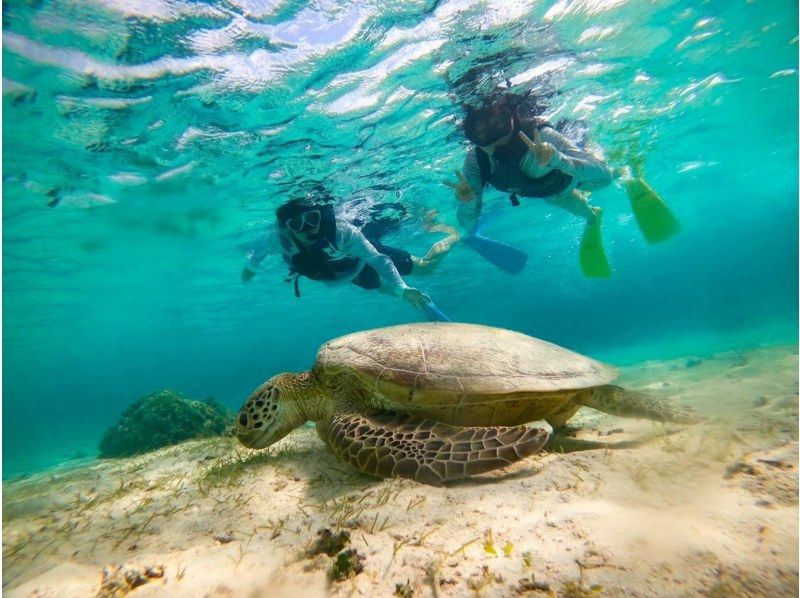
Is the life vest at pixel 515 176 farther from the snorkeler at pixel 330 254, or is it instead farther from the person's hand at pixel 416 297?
the snorkeler at pixel 330 254

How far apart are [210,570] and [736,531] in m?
2.55

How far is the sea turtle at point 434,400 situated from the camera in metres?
2.48

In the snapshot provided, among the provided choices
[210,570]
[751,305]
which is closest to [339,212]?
[210,570]

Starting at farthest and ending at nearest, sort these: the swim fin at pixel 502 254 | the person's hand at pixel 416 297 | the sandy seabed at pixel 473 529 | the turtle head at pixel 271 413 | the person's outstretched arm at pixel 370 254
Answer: the swim fin at pixel 502 254
the person's outstretched arm at pixel 370 254
the person's hand at pixel 416 297
the turtle head at pixel 271 413
the sandy seabed at pixel 473 529

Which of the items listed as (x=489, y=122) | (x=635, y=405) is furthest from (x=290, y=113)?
(x=635, y=405)

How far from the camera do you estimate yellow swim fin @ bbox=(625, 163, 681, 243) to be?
Answer: 8.27m

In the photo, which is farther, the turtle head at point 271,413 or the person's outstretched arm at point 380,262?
the person's outstretched arm at point 380,262

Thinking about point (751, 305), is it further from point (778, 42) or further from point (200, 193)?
point (200, 193)

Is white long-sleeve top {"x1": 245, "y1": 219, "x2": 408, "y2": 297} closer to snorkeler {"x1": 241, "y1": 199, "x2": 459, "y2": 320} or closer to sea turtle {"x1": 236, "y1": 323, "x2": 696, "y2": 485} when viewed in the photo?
snorkeler {"x1": 241, "y1": 199, "x2": 459, "y2": 320}

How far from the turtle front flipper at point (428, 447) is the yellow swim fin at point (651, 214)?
26.3ft

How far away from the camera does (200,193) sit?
38.6ft

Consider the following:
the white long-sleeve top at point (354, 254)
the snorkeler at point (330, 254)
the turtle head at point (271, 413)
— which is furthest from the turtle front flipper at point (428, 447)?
the snorkeler at point (330, 254)

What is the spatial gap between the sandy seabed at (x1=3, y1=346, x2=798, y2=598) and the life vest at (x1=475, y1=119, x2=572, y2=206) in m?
5.21

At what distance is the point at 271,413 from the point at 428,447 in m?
1.67
